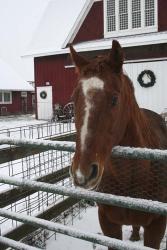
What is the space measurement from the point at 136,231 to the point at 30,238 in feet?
4.54

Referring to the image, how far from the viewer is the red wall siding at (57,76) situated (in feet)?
72.1

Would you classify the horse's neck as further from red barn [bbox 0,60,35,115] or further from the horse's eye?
red barn [bbox 0,60,35,115]

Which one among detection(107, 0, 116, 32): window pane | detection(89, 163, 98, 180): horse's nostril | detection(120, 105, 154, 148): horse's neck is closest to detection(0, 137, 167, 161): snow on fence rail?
detection(89, 163, 98, 180): horse's nostril

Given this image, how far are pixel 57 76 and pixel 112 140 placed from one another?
20.3 meters

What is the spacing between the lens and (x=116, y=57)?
2.54 m

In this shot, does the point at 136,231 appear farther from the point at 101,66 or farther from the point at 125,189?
the point at 101,66

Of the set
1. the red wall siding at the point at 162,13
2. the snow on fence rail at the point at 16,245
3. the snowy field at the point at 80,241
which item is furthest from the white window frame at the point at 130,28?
the snow on fence rail at the point at 16,245

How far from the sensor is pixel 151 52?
18703 mm

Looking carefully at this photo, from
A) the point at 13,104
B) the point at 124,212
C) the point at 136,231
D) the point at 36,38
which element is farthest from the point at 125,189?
the point at 13,104

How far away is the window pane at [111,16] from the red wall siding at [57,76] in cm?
369

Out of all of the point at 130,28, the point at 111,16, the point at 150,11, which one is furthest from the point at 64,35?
the point at 150,11

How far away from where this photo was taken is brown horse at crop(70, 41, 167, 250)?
2246 millimetres

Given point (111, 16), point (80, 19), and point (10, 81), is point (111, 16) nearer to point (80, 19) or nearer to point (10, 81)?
point (80, 19)

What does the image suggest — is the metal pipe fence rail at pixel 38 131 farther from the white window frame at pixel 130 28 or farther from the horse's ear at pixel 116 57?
the white window frame at pixel 130 28
